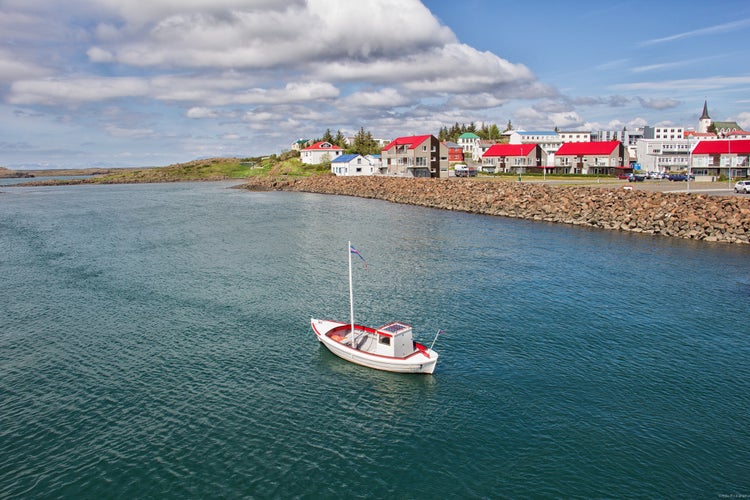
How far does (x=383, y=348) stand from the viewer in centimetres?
2950

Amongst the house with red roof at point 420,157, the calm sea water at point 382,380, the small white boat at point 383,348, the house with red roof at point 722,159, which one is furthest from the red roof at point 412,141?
the small white boat at point 383,348

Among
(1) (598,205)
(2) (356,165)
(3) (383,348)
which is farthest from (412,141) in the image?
(3) (383,348)

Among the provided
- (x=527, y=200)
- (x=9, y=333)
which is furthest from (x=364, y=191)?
(x=9, y=333)

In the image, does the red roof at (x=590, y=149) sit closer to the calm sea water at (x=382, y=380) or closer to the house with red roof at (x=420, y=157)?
the house with red roof at (x=420, y=157)

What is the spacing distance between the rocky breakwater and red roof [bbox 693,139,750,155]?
51201 mm

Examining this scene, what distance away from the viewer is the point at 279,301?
1634 inches

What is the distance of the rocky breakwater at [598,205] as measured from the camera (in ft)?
213

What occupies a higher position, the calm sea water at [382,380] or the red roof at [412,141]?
the red roof at [412,141]

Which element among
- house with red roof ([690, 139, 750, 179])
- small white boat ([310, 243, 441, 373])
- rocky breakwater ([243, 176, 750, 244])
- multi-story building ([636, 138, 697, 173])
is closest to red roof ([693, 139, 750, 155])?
house with red roof ([690, 139, 750, 179])

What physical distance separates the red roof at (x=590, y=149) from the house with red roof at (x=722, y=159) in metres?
23.4

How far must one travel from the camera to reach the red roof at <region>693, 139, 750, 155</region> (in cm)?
11600

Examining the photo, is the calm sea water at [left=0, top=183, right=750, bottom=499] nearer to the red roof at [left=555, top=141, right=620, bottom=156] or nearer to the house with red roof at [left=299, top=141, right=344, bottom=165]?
the red roof at [left=555, top=141, right=620, bottom=156]

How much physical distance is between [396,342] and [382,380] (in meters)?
2.32

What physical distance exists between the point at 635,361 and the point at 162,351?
2986 centimetres
